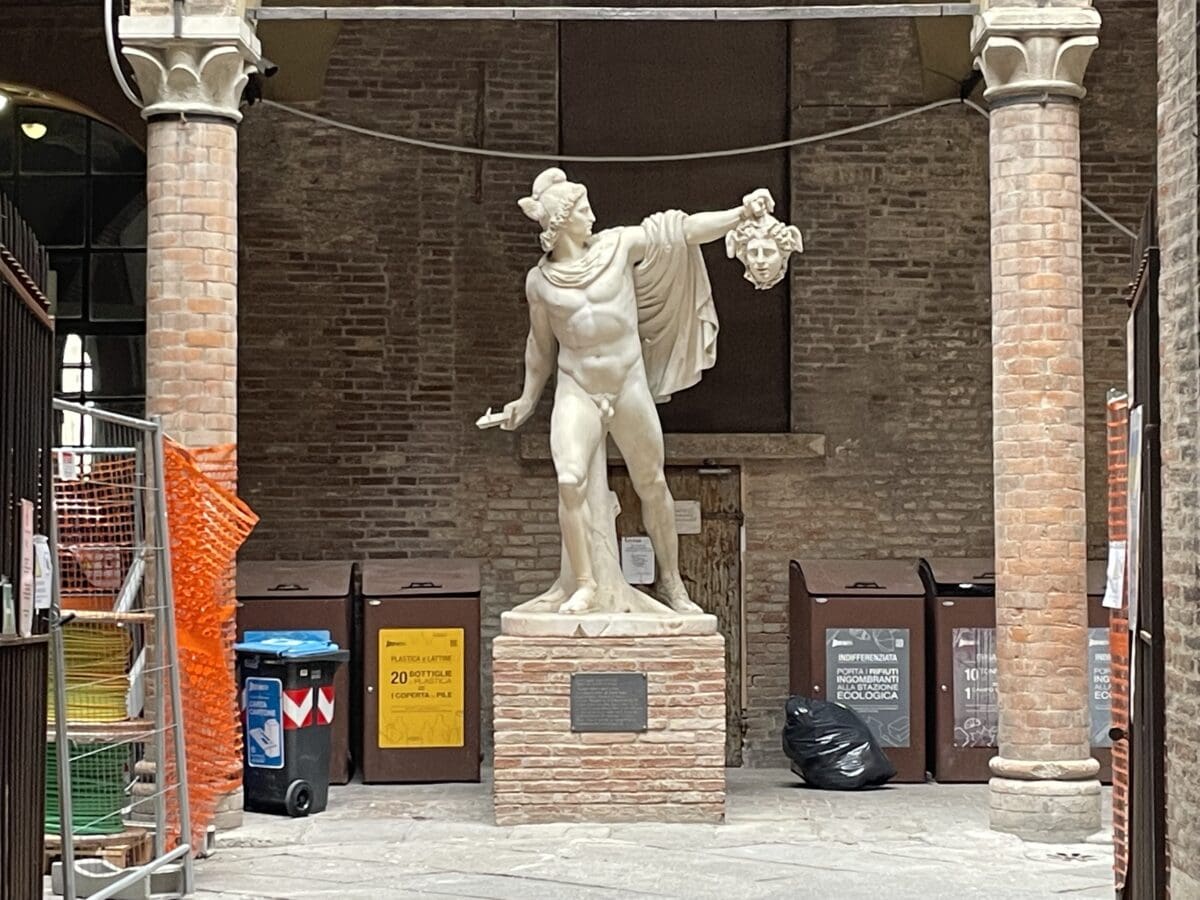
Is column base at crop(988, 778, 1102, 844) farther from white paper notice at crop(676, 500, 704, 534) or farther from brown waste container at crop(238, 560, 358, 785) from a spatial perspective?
brown waste container at crop(238, 560, 358, 785)

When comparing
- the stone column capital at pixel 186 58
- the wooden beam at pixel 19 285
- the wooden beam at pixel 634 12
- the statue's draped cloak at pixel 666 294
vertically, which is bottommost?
the wooden beam at pixel 19 285

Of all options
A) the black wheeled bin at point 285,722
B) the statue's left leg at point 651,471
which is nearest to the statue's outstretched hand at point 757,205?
the statue's left leg at point 651,471

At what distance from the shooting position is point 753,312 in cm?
1408

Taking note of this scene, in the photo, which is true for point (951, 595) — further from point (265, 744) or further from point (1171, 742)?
point (1171, 742)

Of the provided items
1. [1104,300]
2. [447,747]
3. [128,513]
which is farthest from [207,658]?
[1104,300]

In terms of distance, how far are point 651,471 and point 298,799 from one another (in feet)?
8.81

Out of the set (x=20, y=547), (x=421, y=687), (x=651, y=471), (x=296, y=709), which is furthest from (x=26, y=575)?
(x=421, y=687)

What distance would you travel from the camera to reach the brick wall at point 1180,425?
5219mm

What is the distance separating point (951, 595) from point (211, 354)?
521cm

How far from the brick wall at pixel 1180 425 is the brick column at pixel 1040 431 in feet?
15.0

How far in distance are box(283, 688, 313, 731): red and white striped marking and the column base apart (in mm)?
3873

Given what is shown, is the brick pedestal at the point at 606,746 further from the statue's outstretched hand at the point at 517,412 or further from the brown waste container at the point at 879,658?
the brown waste container at the point at 879,658

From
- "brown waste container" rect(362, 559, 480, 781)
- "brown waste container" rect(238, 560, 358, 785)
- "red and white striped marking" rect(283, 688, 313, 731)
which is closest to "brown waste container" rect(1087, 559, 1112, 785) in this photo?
"brown waste container" rect(362, 559, 480, 781)

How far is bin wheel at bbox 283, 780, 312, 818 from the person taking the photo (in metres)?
10.9
